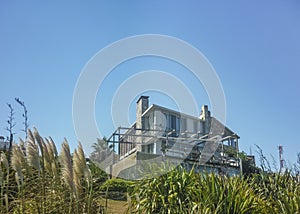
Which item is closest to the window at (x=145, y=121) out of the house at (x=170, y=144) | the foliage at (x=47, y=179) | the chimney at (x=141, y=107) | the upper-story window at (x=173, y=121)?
the house at (x=170, y=144)

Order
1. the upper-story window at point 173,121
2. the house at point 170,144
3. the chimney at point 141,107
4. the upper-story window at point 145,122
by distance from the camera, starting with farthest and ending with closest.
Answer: the chimney at point 141,107, the upper-story window at point 145,122, the upper-story window at point 173,121, the house at point 170,144

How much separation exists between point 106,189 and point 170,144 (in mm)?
10893

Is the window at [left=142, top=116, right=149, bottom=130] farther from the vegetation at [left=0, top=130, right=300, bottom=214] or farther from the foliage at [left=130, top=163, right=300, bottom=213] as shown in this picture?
the foliage at [left=130, top=163, right=300, bottom=213]

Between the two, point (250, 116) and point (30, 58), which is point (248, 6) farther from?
point (30, 58)

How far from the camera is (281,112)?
33.7ft

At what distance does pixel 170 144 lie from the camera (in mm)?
14664

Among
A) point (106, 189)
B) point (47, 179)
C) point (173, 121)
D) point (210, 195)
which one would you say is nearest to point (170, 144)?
point (173, 121)

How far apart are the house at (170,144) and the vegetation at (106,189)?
5517 millimetres

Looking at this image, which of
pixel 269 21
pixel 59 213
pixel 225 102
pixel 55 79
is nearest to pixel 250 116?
pixel 225 102

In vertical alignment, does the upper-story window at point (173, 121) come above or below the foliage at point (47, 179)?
above

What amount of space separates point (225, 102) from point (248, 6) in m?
3.50

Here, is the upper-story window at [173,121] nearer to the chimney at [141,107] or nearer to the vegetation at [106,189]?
the chimney at [141,107]

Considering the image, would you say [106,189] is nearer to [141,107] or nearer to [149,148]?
[149,148]

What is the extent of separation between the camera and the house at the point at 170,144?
43.8 ft
